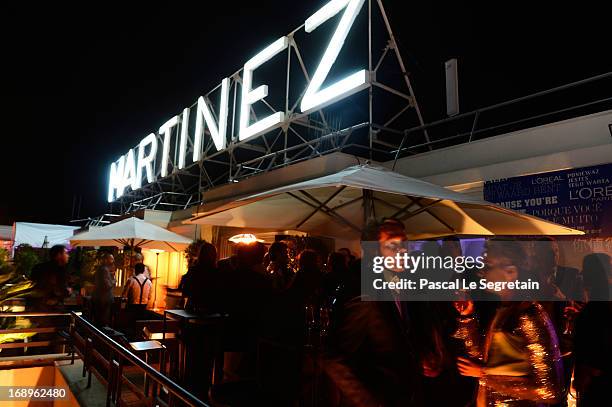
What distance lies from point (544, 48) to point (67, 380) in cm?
1139

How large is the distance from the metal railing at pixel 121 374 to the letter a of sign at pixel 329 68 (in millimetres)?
7076

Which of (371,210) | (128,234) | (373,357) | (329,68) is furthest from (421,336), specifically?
(329,68)

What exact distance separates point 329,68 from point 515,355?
30.0 ft

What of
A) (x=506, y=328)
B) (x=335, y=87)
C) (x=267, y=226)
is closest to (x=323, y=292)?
(x=506, y=328)

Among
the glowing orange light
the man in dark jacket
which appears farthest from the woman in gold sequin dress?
the glowing orange light

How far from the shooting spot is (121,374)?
413cm

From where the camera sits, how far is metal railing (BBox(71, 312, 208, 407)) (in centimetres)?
244

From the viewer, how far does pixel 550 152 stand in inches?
250

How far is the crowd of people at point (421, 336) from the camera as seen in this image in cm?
219

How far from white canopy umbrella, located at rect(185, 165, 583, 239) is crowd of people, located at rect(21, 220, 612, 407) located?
49 centimetres

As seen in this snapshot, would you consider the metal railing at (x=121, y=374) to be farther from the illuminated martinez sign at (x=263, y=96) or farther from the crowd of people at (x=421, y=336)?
the illuminated martinez sign at (x=263, y=96)

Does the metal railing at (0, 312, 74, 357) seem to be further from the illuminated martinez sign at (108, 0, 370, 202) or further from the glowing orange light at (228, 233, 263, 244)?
the illuminated martinez sign at (108, 0, 370, 202)

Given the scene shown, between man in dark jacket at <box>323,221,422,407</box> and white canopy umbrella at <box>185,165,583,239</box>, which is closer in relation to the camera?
man in dark jacket at <box>323,221,422,407</box>

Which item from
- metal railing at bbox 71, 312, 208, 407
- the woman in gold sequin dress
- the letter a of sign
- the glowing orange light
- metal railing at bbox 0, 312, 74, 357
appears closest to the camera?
metal railing at bbox 71, 312, 208, 407
